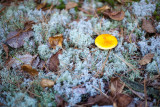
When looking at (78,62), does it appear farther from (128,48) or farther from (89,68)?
(128,48)

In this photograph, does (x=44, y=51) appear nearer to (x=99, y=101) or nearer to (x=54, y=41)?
(x=54, y=41)

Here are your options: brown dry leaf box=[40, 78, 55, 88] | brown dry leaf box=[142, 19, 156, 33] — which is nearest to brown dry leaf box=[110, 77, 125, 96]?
brown dry leaf box=[40, 78, 55, 88]

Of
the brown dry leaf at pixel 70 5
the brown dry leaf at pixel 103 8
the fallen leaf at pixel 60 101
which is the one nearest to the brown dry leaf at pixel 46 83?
the fallen leaf at pixel 60 101

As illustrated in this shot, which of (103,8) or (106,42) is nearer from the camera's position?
(106,42)

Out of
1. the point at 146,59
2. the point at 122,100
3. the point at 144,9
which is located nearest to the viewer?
the point at 122,100

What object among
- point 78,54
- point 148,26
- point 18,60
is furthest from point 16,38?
point 148,26

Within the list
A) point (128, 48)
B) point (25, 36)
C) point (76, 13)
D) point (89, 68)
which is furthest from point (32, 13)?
point (128, 48)

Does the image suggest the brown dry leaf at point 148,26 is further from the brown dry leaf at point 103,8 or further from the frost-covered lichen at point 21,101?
the frost-covered lichen at point 21,101
